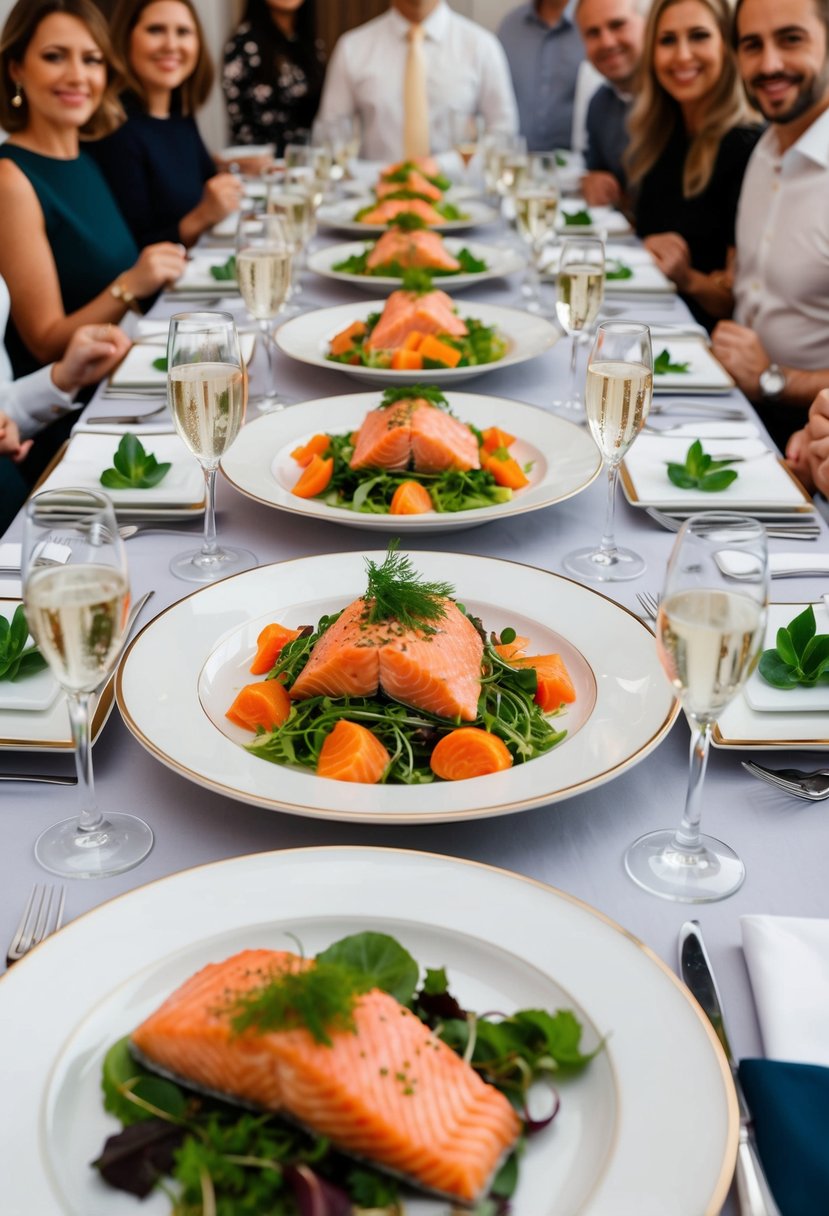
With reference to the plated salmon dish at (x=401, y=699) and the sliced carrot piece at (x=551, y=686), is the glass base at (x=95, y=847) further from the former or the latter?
the sliced carrot piece at (x=551, y=686)

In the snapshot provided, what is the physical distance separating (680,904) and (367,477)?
3.15 feet

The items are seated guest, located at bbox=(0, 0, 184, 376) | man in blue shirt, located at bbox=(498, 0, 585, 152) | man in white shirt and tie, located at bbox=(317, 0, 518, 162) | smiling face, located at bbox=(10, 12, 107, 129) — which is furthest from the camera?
man in blue shirt, located at bbox=(498, 0, 585, 152)

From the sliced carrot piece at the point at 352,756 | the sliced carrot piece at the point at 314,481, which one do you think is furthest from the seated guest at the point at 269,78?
the sliced carrot piece at the point at 352,756

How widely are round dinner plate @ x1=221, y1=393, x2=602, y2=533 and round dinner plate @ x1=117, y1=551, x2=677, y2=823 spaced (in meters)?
0.13

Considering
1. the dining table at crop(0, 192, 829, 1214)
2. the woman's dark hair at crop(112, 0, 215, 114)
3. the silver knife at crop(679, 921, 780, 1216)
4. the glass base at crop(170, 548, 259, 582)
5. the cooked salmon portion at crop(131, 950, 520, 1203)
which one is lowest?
the glass base at crop(170, 548, 259, 582)

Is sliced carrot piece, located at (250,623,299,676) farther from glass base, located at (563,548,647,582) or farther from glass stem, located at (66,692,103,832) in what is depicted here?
glass base, located at (563,548,647,582)

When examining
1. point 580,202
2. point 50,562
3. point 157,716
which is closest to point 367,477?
point 157,716

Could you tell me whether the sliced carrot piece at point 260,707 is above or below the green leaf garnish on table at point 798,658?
below

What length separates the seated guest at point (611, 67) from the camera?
5.23 metres

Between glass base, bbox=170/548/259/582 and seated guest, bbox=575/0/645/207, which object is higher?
seated guest, bbox=575/0/645/207

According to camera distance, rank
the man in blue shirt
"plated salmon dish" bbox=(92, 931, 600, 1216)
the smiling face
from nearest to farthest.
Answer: "plated salmon dish" bbox=(92, 931, 600, 1216) < the smiling face < the man in blue shirt

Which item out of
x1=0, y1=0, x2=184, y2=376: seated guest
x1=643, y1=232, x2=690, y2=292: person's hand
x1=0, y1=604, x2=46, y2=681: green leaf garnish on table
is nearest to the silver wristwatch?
x1=643, y1=232, x2=690, y2=292: person's hand

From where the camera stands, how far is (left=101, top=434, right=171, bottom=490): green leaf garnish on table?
5.98ft

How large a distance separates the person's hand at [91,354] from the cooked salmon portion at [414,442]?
3.04ft
